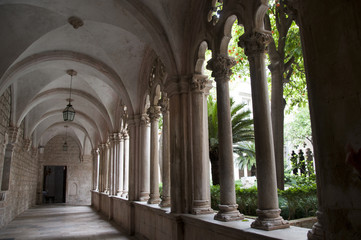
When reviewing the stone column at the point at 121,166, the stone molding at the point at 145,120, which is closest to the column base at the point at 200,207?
the stone molding at the point at 145,120

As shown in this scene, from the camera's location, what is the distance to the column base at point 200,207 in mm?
4301

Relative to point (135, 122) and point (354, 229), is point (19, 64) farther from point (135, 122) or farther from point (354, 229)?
point (354, 229)

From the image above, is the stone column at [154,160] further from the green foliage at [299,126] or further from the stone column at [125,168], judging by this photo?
the green foliage at [299,126]

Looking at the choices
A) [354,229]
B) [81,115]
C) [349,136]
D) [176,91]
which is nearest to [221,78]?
[176,91]

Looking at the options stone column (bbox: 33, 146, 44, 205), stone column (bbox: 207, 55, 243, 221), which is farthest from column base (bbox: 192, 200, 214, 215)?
stone column (bbox: 33, 146, 44, 205)

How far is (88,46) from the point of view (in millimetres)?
7484

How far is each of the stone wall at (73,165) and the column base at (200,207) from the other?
17741 mm

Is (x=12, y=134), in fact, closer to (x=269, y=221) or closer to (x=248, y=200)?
(x=248, y=200)

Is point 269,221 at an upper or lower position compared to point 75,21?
lower

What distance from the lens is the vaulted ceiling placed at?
5.04 m

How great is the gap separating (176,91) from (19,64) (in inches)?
174

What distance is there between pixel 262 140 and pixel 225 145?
80cm

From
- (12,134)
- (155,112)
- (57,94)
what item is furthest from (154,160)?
(57,94)

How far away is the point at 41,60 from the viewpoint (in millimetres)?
7340
